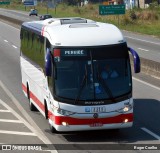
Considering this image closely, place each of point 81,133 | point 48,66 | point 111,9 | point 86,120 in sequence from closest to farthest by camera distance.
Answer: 1. point 86,120
2. point 48,66
3. point 81,133
4. point 111,9

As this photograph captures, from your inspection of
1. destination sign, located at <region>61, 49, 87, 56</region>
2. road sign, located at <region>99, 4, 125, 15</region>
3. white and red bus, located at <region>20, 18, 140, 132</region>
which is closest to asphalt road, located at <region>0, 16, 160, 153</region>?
white and red bus, located at <region>20, 18, 140, 132</region>

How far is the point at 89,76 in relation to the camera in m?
13.0

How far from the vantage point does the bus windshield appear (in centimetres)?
1289

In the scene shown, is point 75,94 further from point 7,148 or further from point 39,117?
point 39,117

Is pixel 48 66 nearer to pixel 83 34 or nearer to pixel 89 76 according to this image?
pixel 89 76

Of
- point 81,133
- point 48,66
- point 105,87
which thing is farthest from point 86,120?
point 48,66

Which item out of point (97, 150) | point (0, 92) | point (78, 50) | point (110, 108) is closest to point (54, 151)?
point (97, 150)

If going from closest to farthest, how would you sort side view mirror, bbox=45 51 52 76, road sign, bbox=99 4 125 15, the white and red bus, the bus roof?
the white and red bus → side view mirror, bbox=45 51 52 76 → the bus roof → road sign, bbox=99 4 125 15

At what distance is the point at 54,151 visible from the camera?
12.1 meters

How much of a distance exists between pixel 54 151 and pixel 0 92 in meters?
10.2

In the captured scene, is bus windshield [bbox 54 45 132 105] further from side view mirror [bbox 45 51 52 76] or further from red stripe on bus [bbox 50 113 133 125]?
red stripe on bus [bbox 50 113 133 125]

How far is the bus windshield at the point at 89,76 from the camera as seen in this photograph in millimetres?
12891

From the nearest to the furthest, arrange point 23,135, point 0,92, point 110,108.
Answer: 1. point 110,108
2. point 23,135
3. point 0,92

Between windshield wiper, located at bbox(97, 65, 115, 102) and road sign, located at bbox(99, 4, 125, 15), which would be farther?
road sign, located at bbox(99, 4, 125, 15)
